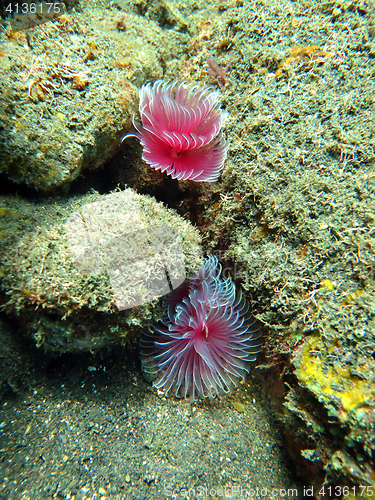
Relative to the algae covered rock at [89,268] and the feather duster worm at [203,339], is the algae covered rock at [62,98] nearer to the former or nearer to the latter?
the algae covered rock at [89,268]

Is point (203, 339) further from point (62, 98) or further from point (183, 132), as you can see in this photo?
point (62, 98)

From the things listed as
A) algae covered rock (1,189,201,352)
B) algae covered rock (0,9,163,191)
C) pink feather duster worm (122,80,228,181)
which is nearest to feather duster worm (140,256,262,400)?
algae covered rock (1,189,201,352)

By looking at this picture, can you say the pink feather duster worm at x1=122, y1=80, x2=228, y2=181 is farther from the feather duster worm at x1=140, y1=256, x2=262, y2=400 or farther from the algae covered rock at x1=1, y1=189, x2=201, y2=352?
the feather duster worm at x1=140, y1=256, x2=262, y2=400

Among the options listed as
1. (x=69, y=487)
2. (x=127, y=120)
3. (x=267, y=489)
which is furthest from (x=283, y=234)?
(x=69, y=487)

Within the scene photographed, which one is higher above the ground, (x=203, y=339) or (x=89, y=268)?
(x=89, y=268)

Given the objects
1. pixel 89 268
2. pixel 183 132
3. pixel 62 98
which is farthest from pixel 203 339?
pixel 62 98

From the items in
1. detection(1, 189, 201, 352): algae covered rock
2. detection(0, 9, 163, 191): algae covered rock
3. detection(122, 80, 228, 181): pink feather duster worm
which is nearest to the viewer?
detection(1, 189, 201, 352): algae covered rock

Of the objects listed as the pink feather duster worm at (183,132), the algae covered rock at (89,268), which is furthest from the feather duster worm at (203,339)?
the pink feather duster worm at (183,132)
